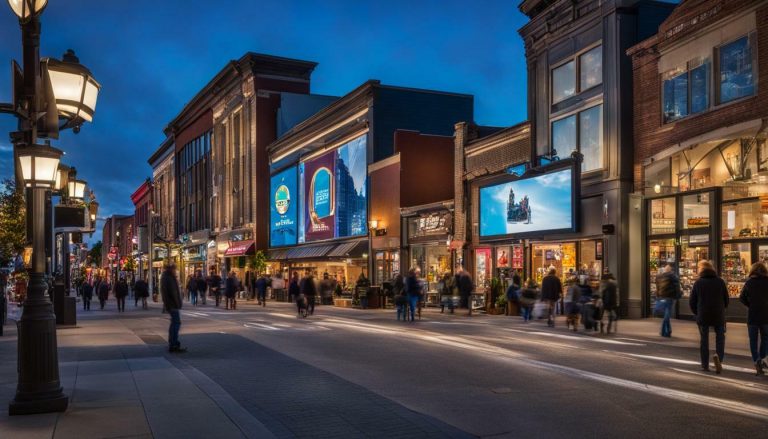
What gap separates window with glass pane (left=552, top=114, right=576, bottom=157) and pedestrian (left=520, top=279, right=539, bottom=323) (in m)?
5.98

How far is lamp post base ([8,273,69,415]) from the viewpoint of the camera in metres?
8.33

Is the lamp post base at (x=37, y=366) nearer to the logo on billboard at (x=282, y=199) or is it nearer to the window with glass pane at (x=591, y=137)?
the window with glass pane at (x=591, y=137)

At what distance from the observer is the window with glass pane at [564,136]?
26875mm

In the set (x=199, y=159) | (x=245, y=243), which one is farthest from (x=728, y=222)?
(x=199, y=159)

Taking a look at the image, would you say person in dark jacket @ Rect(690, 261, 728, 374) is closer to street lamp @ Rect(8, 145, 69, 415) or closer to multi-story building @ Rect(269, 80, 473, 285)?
street lamp @ Rect(8, 145, 69, 415)

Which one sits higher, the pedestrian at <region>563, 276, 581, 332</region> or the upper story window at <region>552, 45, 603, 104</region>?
the upper story window at <region>552, 45, 603, 104</region>

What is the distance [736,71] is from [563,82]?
26.2 ft

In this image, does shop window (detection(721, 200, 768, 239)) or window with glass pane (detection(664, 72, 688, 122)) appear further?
window with glass pane (detection(664, 72, 688, 122))

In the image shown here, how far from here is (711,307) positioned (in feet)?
38.7

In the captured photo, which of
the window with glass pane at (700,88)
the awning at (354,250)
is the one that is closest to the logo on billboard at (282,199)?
the awning at (354,250)

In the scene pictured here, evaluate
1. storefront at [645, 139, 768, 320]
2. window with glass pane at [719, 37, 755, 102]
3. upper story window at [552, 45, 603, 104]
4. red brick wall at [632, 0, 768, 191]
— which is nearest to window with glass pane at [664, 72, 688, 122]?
red brick wall at [632, 0, 768, 191]

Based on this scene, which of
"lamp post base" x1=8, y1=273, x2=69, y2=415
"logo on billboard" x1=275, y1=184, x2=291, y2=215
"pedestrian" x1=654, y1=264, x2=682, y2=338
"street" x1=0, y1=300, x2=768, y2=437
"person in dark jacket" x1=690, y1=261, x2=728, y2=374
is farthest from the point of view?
"logo on billboard" x1=275, y1=184, x2=291, y2=215

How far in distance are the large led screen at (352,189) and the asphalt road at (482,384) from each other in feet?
72.7

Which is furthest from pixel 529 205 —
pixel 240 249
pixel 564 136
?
pixel 240 249
